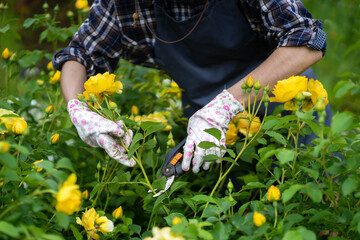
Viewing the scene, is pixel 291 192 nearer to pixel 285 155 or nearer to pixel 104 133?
pixel 285 155

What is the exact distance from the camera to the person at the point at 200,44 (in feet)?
3.69

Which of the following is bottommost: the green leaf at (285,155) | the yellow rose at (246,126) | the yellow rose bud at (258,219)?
the yellow rose at (246,126)

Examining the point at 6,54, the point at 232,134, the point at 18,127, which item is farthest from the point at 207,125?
the point at 6,54

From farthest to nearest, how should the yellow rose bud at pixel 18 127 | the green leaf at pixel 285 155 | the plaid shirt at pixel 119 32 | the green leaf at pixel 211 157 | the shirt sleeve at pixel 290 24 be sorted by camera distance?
the plaid shirt at pixel 119 32 < the shirt sleeve at pixel 290 24 < the green leaf at pixel 211 157 < the yellow rose bud at pixel 18 127 < the green leaf at pixel 285 155

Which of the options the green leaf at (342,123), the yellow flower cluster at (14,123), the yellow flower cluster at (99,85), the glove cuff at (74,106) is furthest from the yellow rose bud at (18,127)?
the green leaf at (342,123)

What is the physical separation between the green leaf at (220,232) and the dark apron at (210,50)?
72 centimetres

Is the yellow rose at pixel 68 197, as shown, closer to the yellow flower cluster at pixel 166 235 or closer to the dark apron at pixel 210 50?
the yellow flower cluster at pixel 166 235

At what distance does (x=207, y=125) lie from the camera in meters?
1.08

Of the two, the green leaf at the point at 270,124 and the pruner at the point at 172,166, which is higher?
the green leaf at the point at 270,124

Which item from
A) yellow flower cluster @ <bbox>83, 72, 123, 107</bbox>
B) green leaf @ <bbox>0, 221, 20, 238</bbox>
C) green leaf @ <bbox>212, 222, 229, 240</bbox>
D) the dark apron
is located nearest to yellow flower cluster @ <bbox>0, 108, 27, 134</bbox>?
yellow flower cluster @ <bbox>83, 72, 123, 107</bbox>

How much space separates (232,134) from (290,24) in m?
0.33

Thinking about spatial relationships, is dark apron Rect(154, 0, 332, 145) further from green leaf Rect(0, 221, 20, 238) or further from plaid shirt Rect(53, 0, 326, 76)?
green leaf Rect(0, 221, 20, 238)

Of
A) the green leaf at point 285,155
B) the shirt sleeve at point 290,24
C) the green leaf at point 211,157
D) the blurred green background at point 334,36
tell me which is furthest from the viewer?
the blurred green background at point 334,36

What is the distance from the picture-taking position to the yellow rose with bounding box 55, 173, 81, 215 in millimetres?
624
